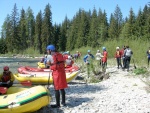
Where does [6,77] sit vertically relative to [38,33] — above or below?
below

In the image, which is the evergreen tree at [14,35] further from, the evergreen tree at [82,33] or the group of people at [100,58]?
the group of people at [100,58]

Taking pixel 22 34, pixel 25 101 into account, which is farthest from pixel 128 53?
pixel 22 34

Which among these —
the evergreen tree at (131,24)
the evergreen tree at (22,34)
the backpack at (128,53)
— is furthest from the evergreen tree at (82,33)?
the backpack at (128,53)

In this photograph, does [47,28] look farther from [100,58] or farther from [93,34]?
[100,58]

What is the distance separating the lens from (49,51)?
8375mm

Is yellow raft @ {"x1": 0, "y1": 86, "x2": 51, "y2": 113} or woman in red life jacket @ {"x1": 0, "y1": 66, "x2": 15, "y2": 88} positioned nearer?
yellow raft @ {"x1": 0, "y1": 86, "x2": 51, "y2": 113}

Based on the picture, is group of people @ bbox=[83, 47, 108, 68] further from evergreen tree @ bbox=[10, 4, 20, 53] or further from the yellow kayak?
evergreen tree @ bbox=[10, 4, 20, 53]

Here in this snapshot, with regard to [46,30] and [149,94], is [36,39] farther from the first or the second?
[149,94]

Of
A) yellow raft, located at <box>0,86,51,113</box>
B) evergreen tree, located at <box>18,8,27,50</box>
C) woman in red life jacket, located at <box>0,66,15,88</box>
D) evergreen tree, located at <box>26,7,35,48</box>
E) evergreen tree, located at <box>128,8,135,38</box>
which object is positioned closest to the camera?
yellow raft, located at <box>0,86,51,113</box>

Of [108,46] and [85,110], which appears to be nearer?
[85,110]

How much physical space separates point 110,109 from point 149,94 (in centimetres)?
224

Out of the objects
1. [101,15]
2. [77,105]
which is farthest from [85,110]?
[101,15]

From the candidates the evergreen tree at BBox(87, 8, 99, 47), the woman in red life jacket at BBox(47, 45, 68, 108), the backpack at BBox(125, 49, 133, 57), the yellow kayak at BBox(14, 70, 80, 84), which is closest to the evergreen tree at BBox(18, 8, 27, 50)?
the evergreen tree at BBox(87, 8, 99, 47)

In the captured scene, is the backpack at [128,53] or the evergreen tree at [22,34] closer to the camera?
the backpack at [128,53]
